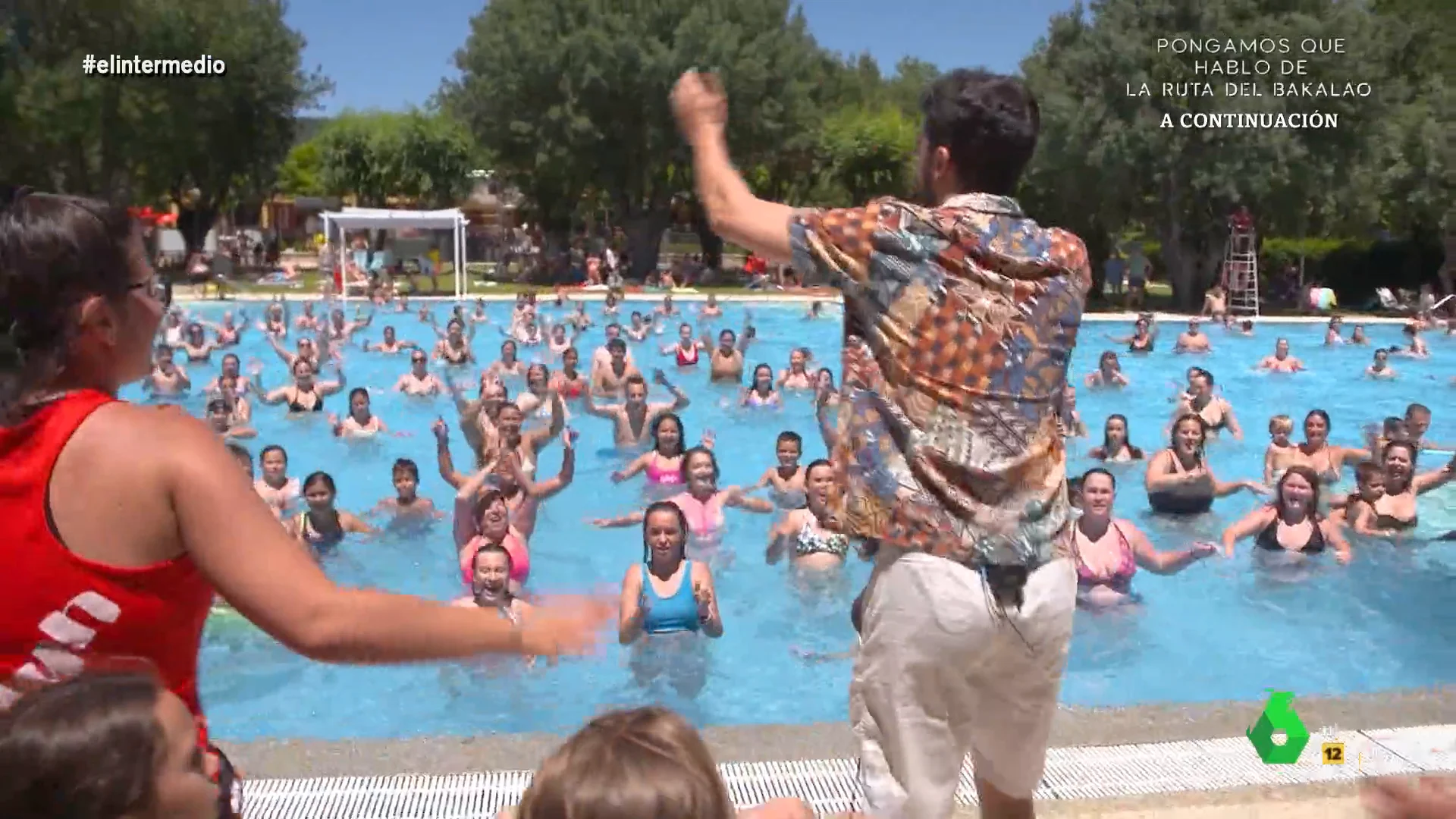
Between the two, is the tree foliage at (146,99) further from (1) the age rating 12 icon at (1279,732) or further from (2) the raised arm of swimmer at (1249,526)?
(1) the age rating 12 icon at (1279,732)

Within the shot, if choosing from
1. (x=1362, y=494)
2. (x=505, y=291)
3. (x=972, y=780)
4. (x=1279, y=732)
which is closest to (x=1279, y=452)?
(x=1362, y=494)

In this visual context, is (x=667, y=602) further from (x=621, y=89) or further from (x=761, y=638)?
(x=621, y=89)

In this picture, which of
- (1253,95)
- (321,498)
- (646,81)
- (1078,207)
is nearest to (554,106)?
(646,81)

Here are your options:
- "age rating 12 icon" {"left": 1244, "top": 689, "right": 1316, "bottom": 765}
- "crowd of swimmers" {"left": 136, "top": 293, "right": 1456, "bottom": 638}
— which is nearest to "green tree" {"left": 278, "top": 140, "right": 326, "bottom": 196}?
"crowd of swimmers" {"left": 136, "top": 293, "right": 1456, "bottom": 638}

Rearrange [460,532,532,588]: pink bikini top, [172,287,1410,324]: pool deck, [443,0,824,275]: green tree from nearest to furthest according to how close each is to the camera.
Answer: [460,532,532,588]: pink bikini top
[172,287,1410,324]: pool deck
[443,0,824,275]: green tree

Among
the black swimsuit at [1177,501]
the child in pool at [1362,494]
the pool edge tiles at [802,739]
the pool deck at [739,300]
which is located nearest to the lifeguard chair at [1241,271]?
the pool deck at [739,300]

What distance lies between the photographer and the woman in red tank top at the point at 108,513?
1385 millimetres

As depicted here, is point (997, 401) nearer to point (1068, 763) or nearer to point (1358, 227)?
point (1068, 763)

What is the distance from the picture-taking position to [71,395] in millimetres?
1423

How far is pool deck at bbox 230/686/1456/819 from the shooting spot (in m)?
3.53

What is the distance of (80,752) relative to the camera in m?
1.26

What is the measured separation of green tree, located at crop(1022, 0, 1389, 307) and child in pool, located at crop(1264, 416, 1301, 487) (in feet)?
64.4

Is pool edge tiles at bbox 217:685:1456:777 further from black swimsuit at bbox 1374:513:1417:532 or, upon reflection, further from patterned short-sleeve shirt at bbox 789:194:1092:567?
black swimsuit at bbox 1374:513:1417:532

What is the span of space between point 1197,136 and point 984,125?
29177 millimetres
